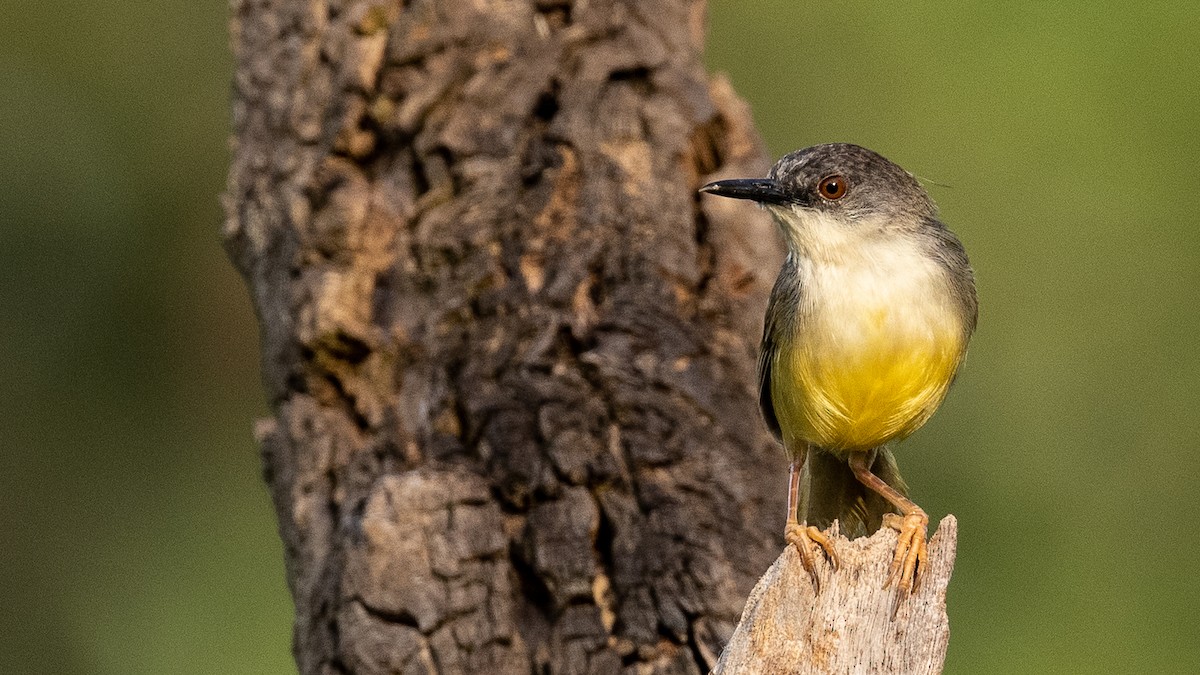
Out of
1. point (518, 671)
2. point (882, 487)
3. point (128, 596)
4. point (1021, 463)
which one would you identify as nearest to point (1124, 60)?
point (1021, 463)

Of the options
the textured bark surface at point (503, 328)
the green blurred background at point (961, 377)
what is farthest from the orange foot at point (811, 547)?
the green blurred background at point (961, 377)

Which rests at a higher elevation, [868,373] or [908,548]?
[868,373]

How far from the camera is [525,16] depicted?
6.50 metres

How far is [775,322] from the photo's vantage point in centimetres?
475

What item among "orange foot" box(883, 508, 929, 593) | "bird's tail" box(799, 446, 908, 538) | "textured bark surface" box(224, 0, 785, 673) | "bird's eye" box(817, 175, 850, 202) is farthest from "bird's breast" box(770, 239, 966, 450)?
"textured bark surface" box(224, 0, 785, 673)

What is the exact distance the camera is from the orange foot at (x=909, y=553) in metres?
4.14

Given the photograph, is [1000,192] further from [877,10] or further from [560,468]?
[560,468]

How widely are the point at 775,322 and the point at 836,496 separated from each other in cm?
87

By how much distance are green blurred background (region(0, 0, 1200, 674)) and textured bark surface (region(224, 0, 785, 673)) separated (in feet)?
8.90

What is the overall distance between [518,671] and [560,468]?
0.73 metres

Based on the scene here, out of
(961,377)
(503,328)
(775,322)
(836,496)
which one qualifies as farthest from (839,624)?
(961,377)

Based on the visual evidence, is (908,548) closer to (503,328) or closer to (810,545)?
(810,545)

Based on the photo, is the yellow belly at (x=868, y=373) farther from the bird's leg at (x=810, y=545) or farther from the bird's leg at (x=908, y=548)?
the bird's leg at (x=810, y=545)

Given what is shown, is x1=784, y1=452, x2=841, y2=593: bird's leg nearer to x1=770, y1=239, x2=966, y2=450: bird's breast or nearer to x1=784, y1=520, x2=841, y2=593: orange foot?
x1=784, y1=520, x2=841, y2=593: orange foot
